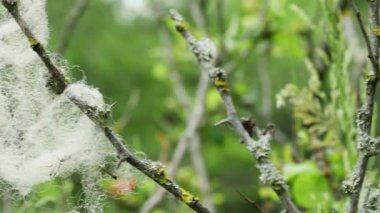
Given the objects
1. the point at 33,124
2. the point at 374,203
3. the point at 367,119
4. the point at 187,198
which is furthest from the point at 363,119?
the point at 33,124

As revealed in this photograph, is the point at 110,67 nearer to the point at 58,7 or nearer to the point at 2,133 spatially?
the point at 58,7

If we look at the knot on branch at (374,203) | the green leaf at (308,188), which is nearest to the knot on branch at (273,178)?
the knot on branch at (374,203)

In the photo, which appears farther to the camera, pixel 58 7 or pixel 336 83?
pixel 58 7

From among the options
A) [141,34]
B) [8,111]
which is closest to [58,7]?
[141,34]

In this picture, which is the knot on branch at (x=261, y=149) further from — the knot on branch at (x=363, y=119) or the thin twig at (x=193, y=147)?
the thin twig at (x=193, y=147)

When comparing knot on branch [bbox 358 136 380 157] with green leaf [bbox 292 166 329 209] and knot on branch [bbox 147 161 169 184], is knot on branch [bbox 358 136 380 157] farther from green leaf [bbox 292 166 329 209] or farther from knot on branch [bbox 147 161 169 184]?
green leaf [bbox 292 166 329 209]

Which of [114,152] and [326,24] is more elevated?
[326,24]

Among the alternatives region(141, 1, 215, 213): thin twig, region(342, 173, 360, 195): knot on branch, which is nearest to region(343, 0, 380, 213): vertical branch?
region(342, 173, 360, 195): knot on branch
